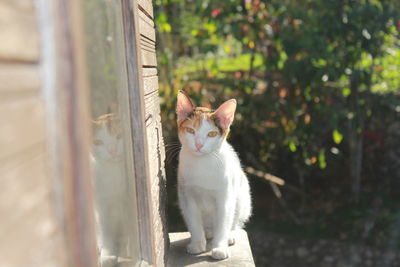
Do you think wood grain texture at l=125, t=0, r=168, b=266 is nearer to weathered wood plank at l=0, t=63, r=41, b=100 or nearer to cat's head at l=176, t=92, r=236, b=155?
cat's head at l=176, t=92, r=236, b=155

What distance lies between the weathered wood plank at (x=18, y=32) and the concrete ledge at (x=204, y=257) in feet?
5.60

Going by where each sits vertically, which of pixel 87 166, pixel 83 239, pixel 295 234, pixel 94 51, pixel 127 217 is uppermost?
pixel 94 51

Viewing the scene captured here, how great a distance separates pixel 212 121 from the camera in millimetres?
Answer: 2252

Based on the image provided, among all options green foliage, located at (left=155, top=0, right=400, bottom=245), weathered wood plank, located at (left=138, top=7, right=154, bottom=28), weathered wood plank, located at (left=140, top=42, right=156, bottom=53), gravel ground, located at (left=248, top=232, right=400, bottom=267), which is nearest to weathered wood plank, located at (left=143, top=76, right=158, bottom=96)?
weathered wood plank, located at (left=140, top=42, right=156, bottom=53)

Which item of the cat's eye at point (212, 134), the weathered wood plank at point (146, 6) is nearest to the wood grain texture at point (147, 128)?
the weathered wood plank at point (146, 6)

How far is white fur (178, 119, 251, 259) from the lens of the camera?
2.21m

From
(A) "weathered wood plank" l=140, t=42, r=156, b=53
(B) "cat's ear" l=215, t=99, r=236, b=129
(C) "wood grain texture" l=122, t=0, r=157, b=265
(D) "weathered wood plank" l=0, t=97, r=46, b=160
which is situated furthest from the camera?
(B) "cat's ear" l=215, t=99, r=236, b=129

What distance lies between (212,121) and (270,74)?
103 inches

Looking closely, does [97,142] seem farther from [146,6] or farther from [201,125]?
[201,125]

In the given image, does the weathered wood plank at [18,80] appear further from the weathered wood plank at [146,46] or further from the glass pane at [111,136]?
the weathered wood plank at [146,46]

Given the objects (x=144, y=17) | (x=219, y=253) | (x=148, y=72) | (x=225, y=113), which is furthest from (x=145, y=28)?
(x=219, y=253)

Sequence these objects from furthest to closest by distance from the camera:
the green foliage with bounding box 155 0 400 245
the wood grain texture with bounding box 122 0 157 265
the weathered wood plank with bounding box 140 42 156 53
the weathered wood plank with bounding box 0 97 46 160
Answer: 1. the green foliage with bounding box 155 0 400 245
2. the weathered wood plank with bounding box 140 42 156 53
3. the wood grain texture with bounding box 122 0 157 265
4. the weathered wood plank with bounding box 0 97 46 160

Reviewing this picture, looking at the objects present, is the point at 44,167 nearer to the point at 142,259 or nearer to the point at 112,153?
the point at 112,153

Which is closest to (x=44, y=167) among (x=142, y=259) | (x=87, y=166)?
(x=87, y=166)
